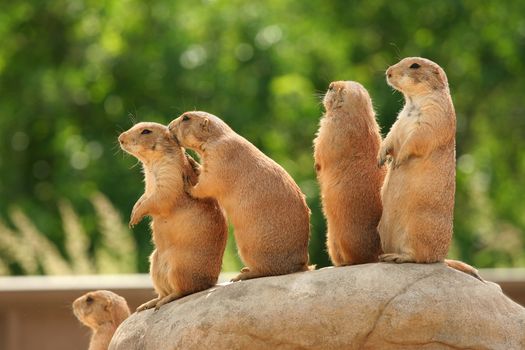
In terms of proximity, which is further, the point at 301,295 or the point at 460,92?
the point at 460,92

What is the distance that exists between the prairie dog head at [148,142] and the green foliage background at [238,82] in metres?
10.5

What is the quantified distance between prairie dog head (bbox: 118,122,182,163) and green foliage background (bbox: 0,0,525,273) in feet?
34.4

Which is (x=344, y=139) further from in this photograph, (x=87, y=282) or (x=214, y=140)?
(x=87, y=282)

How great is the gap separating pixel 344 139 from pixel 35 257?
9.88 metres

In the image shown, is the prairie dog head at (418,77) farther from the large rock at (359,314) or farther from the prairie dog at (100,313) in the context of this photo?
the prairie dog at (100,313)

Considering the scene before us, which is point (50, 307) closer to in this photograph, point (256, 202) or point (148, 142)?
point (148, 142)

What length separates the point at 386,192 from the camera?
341 inches

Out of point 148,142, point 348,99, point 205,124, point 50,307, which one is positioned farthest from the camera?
point 50,307

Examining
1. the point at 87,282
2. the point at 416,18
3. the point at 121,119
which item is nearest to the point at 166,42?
the point at 121,119

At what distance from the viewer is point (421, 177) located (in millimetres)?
8547

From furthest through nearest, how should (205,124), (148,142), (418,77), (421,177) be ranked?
(148,142), (205,124), (418,77), (421,177)

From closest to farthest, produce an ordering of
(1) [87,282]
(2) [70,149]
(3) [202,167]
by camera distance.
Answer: (3) [202,167], (1) [87,282], (2) [70,149]

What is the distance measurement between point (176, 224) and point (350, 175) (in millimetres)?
1395

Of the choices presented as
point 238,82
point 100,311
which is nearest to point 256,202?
point 100,311
